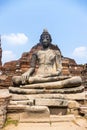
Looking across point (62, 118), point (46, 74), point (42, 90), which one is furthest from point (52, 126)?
point (46, 74)

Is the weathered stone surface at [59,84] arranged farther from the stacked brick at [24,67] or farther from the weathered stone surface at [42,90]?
the stacked brick at [24,67]

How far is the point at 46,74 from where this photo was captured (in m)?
8.41

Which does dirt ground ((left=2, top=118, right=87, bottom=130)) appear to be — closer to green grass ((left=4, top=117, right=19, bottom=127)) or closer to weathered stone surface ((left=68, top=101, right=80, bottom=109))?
green grass ((left=4, top=117, right=19, bottom=127))

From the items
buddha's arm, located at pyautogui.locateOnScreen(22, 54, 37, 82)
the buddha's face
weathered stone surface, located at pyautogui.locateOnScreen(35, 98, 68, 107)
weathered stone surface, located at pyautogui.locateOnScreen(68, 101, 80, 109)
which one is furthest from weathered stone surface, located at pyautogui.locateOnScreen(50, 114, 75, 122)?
the buddha's face

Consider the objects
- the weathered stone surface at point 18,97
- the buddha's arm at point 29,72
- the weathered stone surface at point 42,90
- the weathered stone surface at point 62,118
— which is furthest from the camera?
the buddha's arm at point 29,72

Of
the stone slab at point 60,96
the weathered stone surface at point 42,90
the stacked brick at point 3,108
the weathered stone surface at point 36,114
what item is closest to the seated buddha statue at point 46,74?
the weathered stone surface at point 42,90

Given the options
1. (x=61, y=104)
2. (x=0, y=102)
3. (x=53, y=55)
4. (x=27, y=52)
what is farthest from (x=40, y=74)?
(x=27, y=52)

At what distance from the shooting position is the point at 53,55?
888cm

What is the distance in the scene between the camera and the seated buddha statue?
25.5ft

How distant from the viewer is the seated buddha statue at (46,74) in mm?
7773

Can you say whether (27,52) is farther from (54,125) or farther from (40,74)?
(54,125)

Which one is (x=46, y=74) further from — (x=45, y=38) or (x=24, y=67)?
(x=24, y=67)

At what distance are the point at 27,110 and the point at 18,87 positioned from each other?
190 cm

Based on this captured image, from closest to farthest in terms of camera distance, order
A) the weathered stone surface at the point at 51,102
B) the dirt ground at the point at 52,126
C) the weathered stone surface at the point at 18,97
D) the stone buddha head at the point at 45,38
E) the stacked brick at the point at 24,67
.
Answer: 1. the dirt ground at the point at 52,126
2. the weathered stone surface at the point at 51,102
3. the weathered stone surface at the point at 18,97
4. the stone buddha head at the point at 45,38
5. the stacked brick at the point at 24,67
